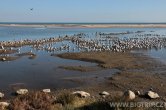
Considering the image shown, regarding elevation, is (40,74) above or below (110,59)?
above

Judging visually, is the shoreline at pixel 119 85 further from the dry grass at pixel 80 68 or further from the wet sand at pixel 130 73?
the dry grass at pixel 80 68

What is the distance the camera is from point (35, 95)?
12.7 metres

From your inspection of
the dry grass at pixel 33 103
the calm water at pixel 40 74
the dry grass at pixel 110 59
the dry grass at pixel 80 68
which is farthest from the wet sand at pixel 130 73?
the dry grass at pixel 33 103

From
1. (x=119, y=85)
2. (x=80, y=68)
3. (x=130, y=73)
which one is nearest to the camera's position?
(x=119, y=85)

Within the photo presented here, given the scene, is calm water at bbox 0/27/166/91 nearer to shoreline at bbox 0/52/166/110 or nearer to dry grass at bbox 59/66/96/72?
dry grass at bbox 59/66/96/72

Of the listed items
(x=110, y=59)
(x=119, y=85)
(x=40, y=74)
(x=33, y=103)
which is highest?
A: (x=33, y=103)

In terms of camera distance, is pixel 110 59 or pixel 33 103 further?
Answer: pixel 110 59

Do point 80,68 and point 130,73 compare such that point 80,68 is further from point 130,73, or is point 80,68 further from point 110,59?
point 110,59

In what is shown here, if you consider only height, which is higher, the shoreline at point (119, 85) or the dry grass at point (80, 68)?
the shoreline at point (119, 85)

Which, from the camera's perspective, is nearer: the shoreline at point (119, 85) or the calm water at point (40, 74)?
the shoreline at point (119, 85)

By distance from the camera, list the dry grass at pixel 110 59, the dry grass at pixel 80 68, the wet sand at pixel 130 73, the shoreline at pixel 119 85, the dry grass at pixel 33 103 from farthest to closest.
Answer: the dry grass at pixel 110 59
the dry grass at pixel 80 68
the wet sand at pixel 130 73
the shoreline at pixel 119 85
the dry grass at pixel 33 103

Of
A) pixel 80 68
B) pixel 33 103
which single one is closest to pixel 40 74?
pixel 80 68

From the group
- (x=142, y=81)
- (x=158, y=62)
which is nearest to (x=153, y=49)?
(x=158, y=62)

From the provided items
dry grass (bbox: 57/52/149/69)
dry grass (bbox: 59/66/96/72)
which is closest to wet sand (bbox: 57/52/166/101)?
dry grass (bbox: 57/52/149/69)
